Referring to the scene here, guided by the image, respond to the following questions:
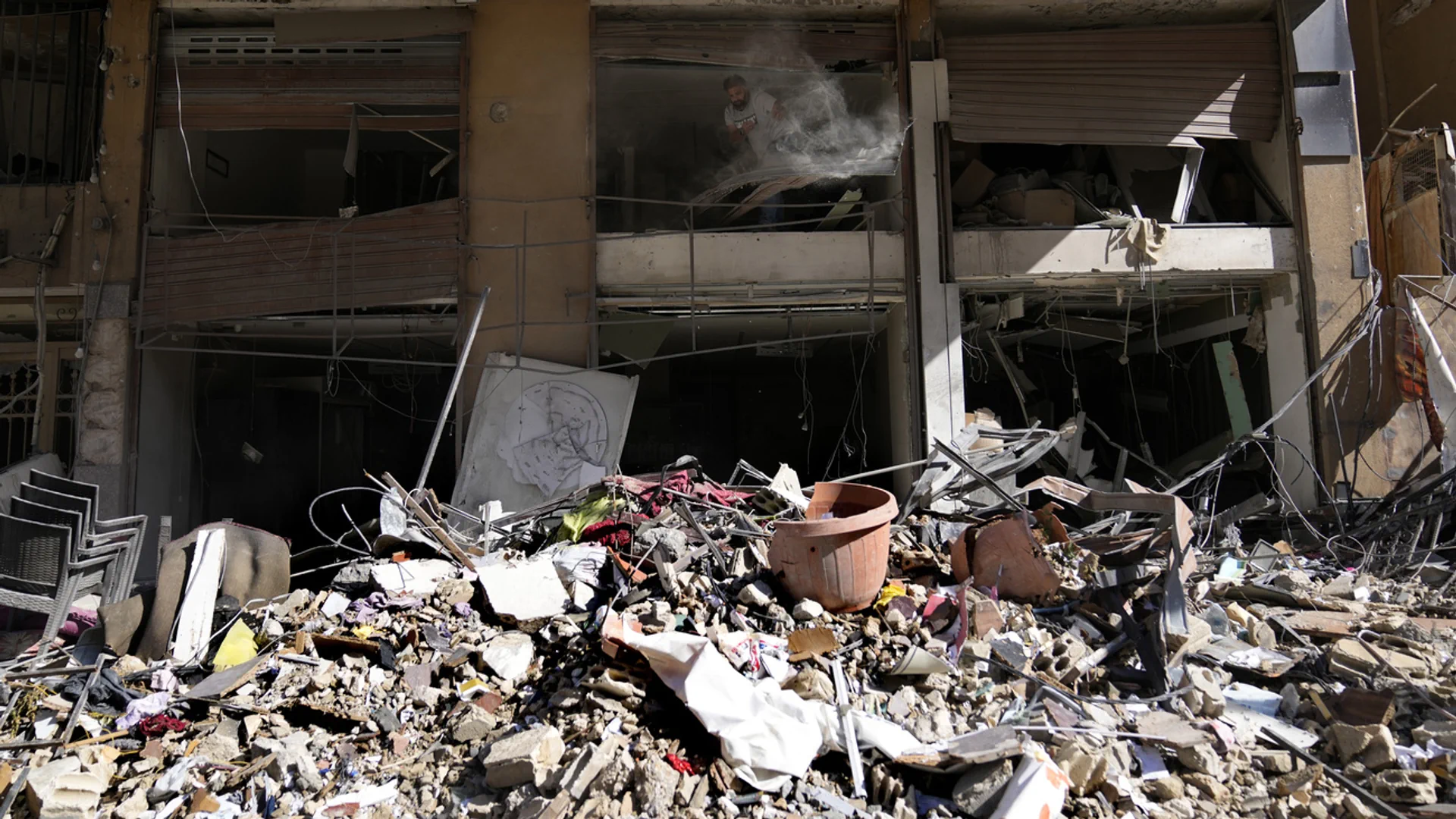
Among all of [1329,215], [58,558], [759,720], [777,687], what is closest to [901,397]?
[1329,215]

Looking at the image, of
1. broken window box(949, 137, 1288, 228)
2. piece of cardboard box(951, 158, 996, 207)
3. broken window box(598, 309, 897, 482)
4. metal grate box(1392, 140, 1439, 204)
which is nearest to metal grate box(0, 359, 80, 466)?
broken window box(598, 309, 897, 482)

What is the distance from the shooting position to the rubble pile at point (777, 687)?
4062mm

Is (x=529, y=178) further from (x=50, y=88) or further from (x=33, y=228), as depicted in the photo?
(x=50, y=88)

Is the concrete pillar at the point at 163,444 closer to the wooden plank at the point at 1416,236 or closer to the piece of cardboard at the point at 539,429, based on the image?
the piece of cardboard at the point at 539,429

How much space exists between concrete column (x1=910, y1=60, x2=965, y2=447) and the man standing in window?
1.39m

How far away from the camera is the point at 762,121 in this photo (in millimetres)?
9234

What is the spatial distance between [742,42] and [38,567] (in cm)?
754

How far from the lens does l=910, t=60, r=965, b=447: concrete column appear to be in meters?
8.94

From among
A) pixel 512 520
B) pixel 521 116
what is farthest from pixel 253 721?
pixel 521 116

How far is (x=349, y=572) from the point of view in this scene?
646 centimetres

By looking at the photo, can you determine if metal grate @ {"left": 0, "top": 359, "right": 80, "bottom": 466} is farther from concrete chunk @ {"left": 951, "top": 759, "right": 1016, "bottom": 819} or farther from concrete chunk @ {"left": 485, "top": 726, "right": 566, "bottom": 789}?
concrete chunk @ {"left": 951, "top": 759, "right": 1016, "bottom": 819}

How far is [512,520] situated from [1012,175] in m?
6.30

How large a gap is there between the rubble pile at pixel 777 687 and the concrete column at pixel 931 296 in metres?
1.84

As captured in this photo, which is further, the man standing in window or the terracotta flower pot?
the man standing in window
